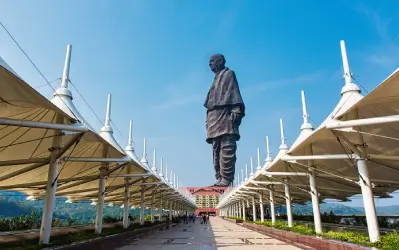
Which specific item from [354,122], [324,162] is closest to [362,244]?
[354,122]

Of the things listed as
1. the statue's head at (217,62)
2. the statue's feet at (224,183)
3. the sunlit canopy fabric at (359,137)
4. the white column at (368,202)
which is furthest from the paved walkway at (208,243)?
the statue's head at (217,62)

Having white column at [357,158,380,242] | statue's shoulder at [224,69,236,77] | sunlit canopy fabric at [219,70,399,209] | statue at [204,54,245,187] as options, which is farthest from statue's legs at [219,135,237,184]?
white column at [357,158,380,242]

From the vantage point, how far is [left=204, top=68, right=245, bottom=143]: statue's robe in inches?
5217

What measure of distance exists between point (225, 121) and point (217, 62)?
2659 cm

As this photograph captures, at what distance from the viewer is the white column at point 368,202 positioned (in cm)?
1159

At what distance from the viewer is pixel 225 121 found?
5241 inches

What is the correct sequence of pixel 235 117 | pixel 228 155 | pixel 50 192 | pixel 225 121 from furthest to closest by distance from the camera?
pixel 225 121 < pixel 235 117 < pixel 228 155 < pixel 50 192

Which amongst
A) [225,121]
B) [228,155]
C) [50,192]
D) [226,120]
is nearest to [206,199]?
[228,155]

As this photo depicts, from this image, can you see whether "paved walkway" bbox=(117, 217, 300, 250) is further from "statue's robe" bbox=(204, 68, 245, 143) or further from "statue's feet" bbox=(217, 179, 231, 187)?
"statue's feet" bbox=(217, 179, 231, 187)

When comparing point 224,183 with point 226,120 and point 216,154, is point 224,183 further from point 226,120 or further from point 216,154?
point 226,120

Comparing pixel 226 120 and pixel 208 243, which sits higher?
pixel 226 120

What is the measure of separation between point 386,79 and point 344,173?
47.7 ft

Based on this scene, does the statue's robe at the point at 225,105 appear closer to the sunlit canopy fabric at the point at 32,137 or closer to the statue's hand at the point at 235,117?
the statue's hand at the point at 235,117

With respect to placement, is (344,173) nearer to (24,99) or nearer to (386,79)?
(386,79)
